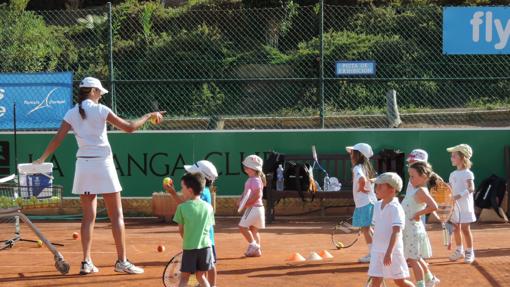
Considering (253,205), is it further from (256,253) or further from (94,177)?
(94,177)

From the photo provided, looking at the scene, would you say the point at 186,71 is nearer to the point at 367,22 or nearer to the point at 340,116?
the point at 367,22

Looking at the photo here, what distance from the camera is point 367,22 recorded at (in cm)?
2545

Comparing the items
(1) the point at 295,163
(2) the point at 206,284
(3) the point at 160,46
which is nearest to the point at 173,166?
(1) the point at 295,163

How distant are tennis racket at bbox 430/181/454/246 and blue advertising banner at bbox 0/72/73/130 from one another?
22.2ft

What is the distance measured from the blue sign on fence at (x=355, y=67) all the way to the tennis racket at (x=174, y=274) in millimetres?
7423

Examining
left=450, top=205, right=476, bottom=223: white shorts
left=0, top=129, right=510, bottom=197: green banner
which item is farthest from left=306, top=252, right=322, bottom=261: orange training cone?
left=0, top=129, right=510, bottom=197: green banner

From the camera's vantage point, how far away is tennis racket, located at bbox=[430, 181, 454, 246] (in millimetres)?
10367

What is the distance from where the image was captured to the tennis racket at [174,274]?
8.62 meters

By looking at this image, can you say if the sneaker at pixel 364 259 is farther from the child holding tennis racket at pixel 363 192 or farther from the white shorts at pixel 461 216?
the white shorts at pixel 461 216

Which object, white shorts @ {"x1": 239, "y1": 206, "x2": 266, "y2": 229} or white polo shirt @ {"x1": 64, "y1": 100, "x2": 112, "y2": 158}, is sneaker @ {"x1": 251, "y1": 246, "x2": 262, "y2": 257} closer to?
white shorts @ {"x1": 239, "y1": 206, "x2": 266, "y2": 229}

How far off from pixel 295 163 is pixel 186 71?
11069mm

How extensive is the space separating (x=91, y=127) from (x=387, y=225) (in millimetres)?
3164

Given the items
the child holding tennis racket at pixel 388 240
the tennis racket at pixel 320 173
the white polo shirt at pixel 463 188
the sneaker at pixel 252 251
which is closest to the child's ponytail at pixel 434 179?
the white polo shirt at pixel 463 188

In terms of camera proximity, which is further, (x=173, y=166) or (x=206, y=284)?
(x=173, y=166)
